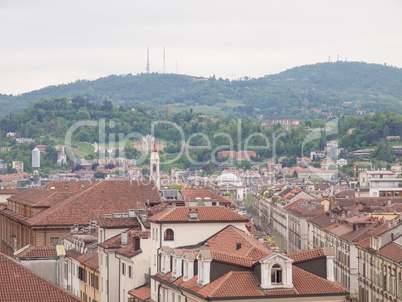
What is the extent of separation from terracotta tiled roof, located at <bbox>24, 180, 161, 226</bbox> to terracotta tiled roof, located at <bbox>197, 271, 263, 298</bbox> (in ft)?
123

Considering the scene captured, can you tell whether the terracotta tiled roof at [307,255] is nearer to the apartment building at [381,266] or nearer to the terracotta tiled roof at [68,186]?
the apartment building at [381,266]

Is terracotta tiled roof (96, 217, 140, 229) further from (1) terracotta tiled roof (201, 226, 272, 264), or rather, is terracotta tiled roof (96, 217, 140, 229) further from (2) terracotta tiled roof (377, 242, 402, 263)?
(2) terracotta tiled roof (377, 242, 402, 263)

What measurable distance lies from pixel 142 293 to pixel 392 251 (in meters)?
20.0

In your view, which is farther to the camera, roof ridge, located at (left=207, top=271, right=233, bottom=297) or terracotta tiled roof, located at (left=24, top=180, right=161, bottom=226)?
terracotta tiled roof, located at (left=24, top=180, right=161, bottom=226)

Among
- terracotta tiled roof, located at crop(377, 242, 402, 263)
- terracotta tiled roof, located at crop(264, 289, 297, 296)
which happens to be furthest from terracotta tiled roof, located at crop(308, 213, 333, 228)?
terracotta tiled roof, located at crop(264, 289, 297, 296)

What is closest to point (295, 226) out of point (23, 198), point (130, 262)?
point (23, 198)

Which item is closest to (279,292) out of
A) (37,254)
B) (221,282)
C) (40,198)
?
(221,282)

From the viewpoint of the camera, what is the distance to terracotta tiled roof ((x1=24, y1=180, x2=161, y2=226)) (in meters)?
69.8

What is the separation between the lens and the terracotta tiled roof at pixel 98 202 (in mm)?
69812

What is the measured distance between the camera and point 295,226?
3944 inches

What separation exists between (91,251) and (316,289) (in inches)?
867

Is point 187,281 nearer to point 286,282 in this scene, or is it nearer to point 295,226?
point 286,282

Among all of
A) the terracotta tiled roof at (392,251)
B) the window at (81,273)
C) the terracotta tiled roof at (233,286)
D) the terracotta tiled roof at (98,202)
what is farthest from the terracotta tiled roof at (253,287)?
the terracotta tiled roof at (98,202)

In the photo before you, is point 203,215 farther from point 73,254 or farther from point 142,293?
point 73,254
